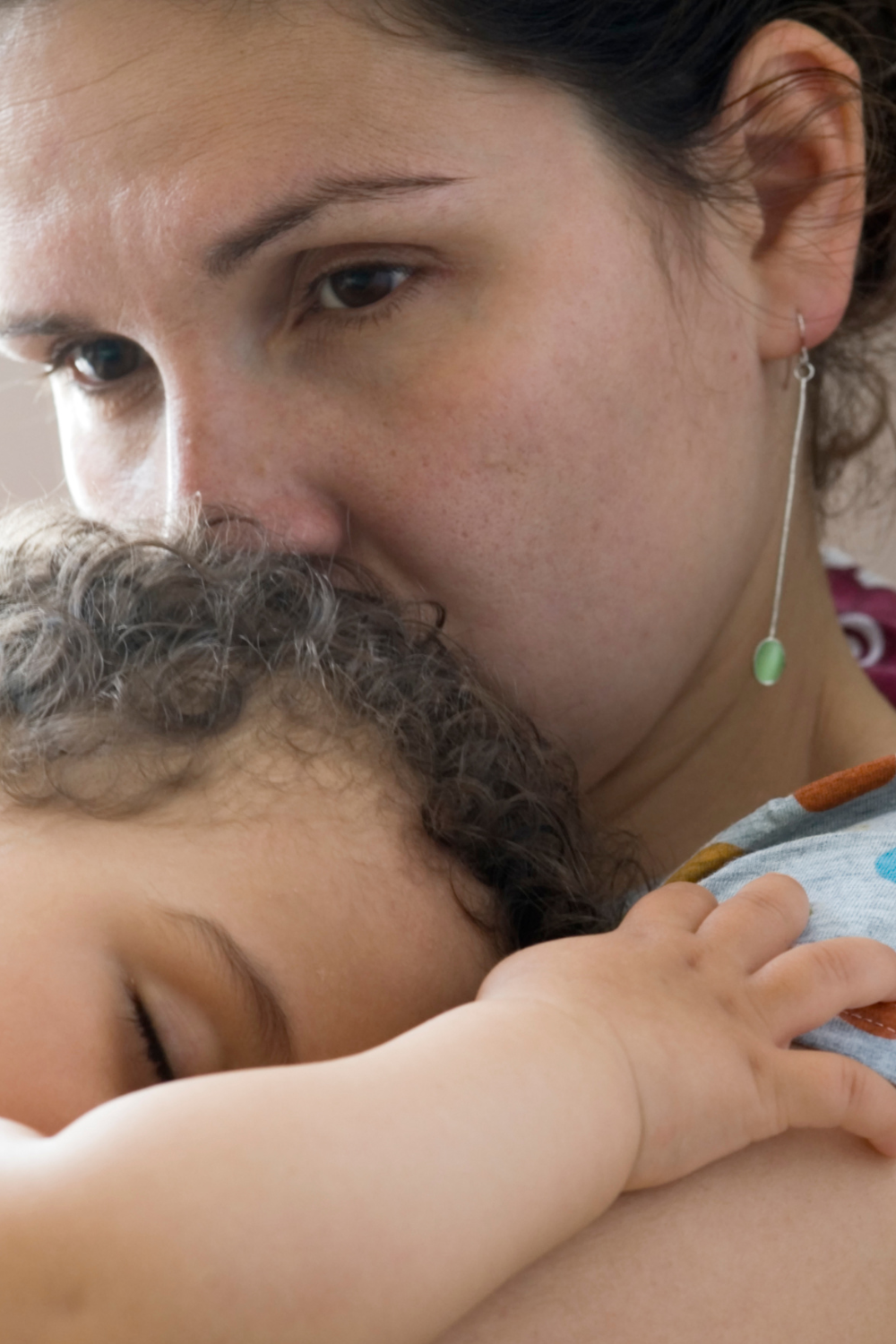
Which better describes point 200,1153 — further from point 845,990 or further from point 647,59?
point 647,59

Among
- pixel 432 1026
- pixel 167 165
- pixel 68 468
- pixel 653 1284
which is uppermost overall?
pixel 167 165

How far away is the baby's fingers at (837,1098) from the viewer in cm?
75

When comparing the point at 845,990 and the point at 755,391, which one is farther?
the point at 755,391

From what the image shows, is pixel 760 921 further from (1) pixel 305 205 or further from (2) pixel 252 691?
(1) pixel 305 205

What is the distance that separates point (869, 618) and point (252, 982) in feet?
3.82

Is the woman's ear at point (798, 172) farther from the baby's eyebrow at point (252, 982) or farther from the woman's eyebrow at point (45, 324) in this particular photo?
the baby's eyebrow at point (252, 982)

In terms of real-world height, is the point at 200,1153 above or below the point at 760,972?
above

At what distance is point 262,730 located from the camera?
0.90 m

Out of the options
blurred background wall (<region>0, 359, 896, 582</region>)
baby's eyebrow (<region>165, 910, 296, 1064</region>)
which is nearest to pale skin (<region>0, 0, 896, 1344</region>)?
baby's eyebrow (<region>165, 910, 296, 1064</region>)

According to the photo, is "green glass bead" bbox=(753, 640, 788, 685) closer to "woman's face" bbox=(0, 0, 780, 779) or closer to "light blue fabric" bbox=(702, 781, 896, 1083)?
"woman's face" bbox=(0, 0, 780, 779)

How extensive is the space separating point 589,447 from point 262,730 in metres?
0.36

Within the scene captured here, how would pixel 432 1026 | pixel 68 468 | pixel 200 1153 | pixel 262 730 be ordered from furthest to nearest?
1. pixel 68 468
2. pixel 262 730
3. pixel 432 1026
4. pixel 200 1153

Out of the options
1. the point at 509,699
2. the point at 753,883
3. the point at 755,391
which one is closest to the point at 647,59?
the point at 755,391

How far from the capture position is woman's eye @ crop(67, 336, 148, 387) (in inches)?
46.2
